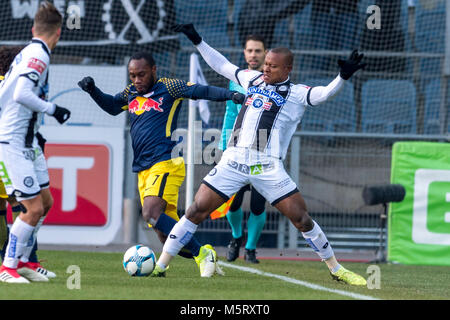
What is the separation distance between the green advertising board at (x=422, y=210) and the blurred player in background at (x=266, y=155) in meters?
2.91

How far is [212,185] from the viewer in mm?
6855

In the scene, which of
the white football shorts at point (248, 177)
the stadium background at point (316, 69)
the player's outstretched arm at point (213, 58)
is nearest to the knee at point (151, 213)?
the white football shorts at point (248, 177)

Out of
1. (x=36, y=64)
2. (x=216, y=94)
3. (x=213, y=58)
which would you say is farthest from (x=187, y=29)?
(x=36, y=64)

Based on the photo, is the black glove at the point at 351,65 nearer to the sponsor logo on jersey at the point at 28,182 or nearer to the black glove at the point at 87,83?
the black glove at the point at 87,83

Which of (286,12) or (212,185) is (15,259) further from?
(286,12)

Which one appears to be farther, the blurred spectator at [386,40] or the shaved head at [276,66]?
the blurred spectator at [386,40]

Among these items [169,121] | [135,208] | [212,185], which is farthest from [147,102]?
[135,208]

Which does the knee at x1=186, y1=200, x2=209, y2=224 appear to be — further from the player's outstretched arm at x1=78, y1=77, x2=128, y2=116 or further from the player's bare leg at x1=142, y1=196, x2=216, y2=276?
the player's outstretched arm at x1=78, y1=77, x2=128, y2=116

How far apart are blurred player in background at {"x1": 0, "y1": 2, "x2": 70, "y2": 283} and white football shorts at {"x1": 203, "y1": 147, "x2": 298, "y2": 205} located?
1.40 m

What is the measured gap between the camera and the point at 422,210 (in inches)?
388

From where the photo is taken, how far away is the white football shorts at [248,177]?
686cm

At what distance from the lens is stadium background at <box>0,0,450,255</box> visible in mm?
11852

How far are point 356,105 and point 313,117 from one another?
2.21 feet

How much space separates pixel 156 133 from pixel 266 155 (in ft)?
3.57
